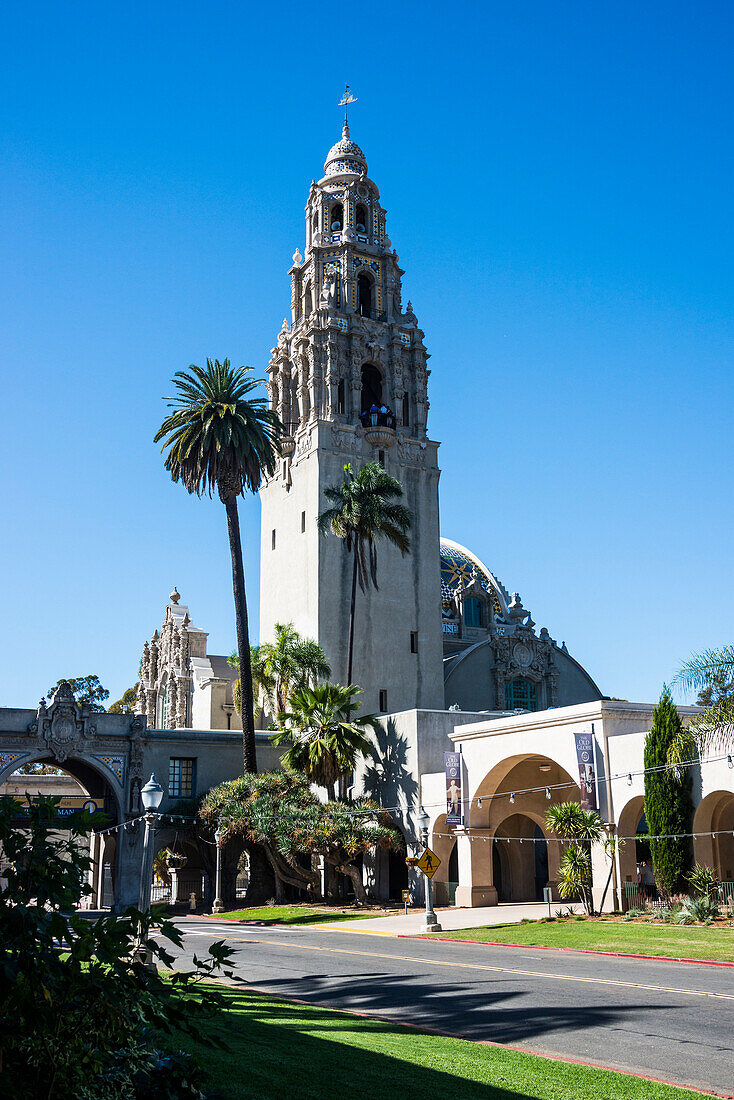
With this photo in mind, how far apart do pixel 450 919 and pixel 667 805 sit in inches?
379

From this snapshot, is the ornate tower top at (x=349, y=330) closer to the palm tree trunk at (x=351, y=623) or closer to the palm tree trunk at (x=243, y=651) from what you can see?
the palm tree trunk at (x=351, y=623)

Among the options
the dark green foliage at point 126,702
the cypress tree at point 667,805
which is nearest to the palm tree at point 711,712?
the cypress tree at point 667,805

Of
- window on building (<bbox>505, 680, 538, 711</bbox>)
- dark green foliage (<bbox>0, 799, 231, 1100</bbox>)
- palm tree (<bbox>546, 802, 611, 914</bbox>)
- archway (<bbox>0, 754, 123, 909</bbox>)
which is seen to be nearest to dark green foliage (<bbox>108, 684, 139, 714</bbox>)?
archway (<bbox>0, 754, 123, 909</bbox>)

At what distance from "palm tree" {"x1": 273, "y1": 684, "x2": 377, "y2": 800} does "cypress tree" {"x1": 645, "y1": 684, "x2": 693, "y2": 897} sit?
640 inches

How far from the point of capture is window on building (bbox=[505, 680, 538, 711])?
64.4 meters

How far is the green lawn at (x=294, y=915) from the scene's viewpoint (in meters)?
39.8

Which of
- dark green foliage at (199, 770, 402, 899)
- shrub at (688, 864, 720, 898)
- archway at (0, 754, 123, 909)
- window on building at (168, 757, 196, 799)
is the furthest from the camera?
window on building at (168, 757, 196, 799)

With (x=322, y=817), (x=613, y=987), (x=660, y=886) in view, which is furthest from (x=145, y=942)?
(x=322, y=817)

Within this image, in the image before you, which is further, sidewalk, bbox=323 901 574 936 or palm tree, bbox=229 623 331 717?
palm tree, bbox=229 623 331 717

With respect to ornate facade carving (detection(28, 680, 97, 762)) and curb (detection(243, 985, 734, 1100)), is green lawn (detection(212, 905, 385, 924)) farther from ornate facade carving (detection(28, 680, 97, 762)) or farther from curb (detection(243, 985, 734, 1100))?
curb (detection(243, 985, 734, 1100))

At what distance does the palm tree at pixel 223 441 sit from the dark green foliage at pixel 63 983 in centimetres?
4219

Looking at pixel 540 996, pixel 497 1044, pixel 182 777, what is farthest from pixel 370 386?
pixel 497 1044

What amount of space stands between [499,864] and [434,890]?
5.87 m

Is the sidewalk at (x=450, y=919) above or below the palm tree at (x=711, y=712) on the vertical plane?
below
